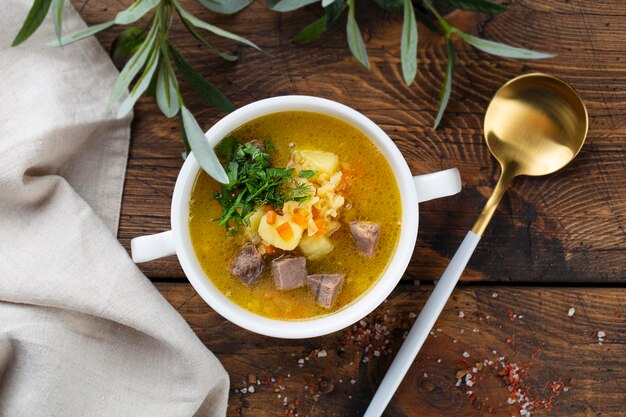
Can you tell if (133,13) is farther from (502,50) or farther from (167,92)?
(502,50)

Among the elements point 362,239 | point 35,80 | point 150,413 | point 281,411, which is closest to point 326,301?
point 362,239

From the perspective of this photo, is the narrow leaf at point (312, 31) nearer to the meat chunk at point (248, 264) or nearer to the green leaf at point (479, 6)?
the green leaf at point (479, 6)

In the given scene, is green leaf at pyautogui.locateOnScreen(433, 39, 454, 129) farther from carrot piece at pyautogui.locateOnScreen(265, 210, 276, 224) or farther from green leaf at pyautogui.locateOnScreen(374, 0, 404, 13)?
carrot piece at pyautogui.locateOnScreen(265, 210, 276, 224)

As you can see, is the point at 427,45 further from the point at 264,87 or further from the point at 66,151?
the point at 66,151

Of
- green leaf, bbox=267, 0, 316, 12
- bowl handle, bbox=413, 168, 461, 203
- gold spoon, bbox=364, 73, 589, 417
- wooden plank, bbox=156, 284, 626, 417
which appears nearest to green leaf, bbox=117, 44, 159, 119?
green leaf, bbox=267, 0, 316, 12

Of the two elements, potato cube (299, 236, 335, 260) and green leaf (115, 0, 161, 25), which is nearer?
green leaf (115, 0, 161, 25)

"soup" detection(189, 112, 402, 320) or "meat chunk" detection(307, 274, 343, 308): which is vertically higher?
"soup" detection(189, 112, 402, 320)
